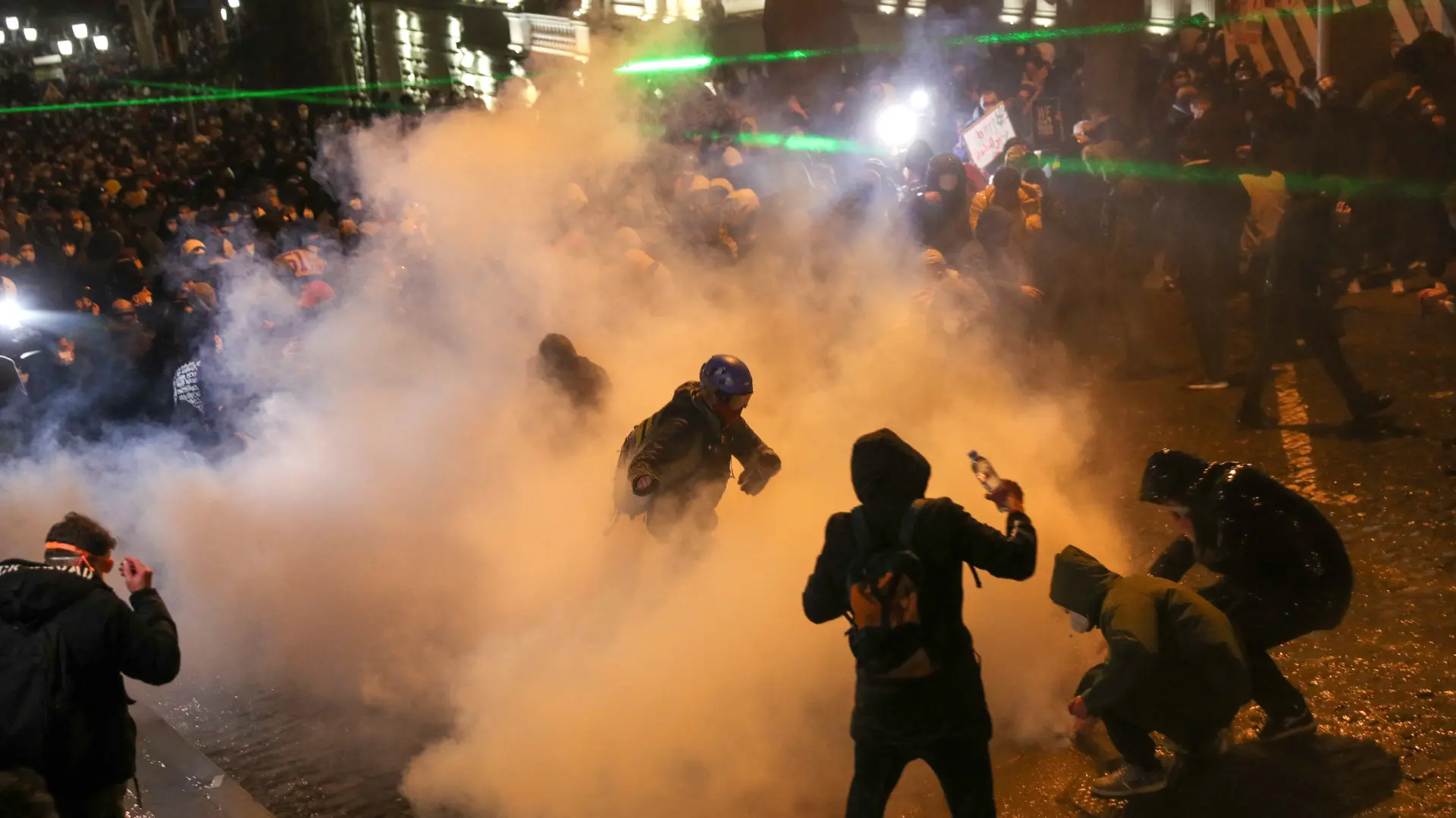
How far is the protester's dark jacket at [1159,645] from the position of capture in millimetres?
3992

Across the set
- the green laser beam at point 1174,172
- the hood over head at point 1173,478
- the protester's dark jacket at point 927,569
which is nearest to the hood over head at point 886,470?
the protester's dark jacket at point 927,569

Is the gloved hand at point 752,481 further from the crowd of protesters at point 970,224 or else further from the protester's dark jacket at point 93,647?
the crowd of protesters at point 970,224

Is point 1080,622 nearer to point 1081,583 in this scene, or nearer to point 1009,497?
point 1081,583

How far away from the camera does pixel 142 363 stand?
340 inches

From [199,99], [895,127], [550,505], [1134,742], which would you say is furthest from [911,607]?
[199,99]

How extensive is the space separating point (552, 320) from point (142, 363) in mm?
2753

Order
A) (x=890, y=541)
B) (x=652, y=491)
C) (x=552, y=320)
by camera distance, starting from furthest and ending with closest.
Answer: (x=552, y=320), (x=652, y=491), (x=890, y=541)

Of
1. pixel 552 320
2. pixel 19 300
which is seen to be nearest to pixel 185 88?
pixel 19 300

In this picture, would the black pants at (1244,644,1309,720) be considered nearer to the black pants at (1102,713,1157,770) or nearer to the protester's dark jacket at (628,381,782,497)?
the black pants at (1102,713,1157,770)

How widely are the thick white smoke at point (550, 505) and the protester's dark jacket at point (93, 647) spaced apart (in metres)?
1.42

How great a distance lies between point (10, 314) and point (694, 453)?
7.21 metres

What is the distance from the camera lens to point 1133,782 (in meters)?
4.33

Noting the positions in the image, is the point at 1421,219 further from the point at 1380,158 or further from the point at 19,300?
the point at 19,300

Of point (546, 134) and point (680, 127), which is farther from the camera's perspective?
point (680, 127)
